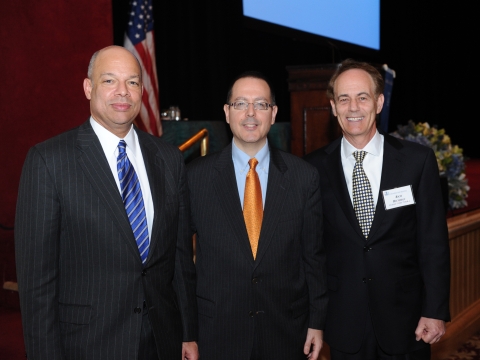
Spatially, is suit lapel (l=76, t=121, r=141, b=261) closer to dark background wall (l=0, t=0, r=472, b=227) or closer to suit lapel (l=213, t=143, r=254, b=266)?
suit lapel (l=213, t=143, r=254, b=266)

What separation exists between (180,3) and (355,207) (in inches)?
205

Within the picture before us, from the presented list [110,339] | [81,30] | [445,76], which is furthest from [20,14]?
[445,76]

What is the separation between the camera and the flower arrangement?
4438 millimetres

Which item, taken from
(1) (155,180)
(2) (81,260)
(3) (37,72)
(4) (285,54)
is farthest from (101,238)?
(4) (285,54)

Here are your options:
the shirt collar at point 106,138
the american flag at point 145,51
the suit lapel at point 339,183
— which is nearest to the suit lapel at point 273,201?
the suit lapel at point 339,183

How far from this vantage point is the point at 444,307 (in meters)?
2.25

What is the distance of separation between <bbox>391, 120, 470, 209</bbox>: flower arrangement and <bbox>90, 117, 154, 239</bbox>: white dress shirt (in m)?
2.90

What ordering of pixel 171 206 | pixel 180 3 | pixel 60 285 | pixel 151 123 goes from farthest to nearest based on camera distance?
pixel 180 3 → pixel 151 123 → pixel 171 206 → pixel 60 285

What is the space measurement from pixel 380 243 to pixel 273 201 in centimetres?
49

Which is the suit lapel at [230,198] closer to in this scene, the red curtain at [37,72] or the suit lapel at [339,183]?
the suit lapel at [339,183]

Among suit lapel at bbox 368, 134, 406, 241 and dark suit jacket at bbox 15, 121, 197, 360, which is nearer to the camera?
dark suit jacket at bbox 15, 121, 197, 360

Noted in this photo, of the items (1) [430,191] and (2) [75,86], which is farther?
(2) [75,86]

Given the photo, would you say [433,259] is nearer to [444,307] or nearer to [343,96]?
[444,307]

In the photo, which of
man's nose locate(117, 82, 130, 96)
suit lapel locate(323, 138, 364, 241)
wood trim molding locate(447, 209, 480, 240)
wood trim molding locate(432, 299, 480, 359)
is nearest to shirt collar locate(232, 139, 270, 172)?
suit lapel locate(323, 138, 364, 241)
